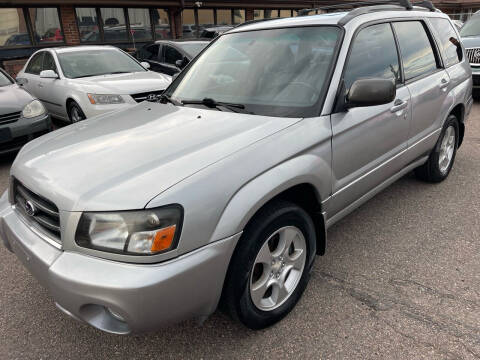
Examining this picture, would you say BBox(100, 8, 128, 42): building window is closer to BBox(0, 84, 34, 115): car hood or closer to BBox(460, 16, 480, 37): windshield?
BBox(0, 84, 34, 115): car hood

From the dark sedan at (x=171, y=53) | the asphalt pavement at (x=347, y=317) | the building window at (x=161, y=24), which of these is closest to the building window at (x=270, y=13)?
the building window at (x=161, y=24)

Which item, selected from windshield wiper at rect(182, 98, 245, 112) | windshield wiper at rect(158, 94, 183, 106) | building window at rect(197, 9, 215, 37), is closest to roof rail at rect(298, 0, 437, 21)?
windshield wiper at rect(182, 98, 245, 112)

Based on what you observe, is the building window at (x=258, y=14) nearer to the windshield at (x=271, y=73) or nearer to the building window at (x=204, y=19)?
the building window at (x=204, y=19)

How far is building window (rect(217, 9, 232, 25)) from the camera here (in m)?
16.9

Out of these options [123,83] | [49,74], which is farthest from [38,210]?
[49,74]

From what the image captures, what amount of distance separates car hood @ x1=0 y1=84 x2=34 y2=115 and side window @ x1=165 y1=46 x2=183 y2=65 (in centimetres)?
341

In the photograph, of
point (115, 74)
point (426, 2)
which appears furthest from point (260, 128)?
point (115, 74)

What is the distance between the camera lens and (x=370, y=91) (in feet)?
7.36

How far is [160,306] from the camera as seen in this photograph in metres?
1.65

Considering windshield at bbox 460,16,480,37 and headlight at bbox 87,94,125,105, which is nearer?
headlight at bbox 87,94,125,105

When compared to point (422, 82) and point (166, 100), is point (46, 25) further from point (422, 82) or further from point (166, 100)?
point (422, 82)

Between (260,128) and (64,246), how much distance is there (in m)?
1.17

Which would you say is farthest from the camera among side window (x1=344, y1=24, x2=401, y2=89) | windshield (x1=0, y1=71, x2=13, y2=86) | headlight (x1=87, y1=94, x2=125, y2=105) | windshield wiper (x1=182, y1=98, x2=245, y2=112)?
windshield (x1=0, y1=71, x2=13, y2=86)

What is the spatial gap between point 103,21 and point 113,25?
1.27ft
